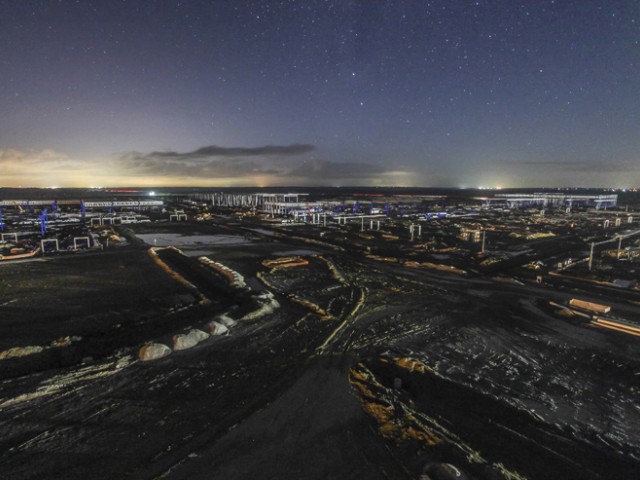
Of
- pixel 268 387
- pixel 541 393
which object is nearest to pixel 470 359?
pixel 541 393

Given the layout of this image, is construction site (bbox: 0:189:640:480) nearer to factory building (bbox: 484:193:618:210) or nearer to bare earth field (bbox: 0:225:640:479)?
bare earth field (bbox: 0:225:640:479)

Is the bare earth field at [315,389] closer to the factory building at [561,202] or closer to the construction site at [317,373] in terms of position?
the construction site at [317,373]

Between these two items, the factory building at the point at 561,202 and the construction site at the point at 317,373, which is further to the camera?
the factory building at the point at 561,202

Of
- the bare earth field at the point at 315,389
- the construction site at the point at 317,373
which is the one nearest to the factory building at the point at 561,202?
the construction site at the point at 317,373

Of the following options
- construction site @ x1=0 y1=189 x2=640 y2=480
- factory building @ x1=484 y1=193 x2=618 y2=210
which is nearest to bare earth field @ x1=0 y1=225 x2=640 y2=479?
construction site @ x1=0 y1=189 x2=640 y2=480

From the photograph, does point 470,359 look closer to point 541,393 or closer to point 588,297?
point 541,393

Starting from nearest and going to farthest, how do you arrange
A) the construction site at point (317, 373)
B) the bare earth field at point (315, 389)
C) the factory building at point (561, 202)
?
the bare earth field at point (315, 389), the construction site at point (317, 373), the factory building at point (561, 202)

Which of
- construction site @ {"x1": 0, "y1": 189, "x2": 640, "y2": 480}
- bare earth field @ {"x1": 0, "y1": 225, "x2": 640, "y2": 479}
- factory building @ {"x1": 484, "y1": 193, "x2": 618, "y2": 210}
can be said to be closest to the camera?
bare earth field @ {"x1": 0, "y1": 225, "x2": 640, "y2": 479}
